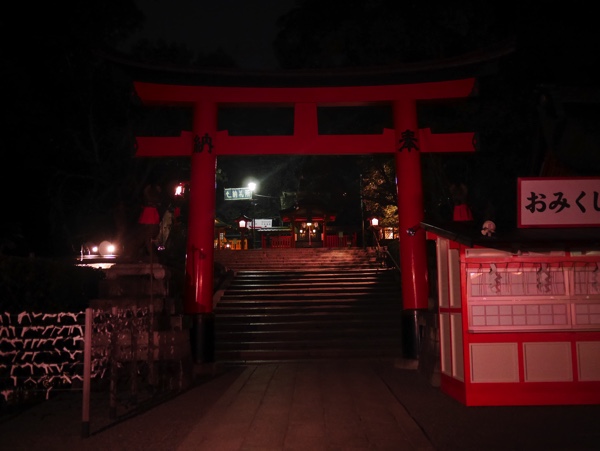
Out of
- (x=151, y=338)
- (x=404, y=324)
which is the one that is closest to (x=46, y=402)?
(x=151, y=338)

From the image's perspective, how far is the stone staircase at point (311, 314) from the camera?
43.0 ft

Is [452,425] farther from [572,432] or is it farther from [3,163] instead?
[3,163]

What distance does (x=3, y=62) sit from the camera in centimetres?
1281

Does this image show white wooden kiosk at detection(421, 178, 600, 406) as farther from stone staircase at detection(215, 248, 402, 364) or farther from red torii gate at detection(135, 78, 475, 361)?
stone staircase at detection(215, 248, 402, 364)

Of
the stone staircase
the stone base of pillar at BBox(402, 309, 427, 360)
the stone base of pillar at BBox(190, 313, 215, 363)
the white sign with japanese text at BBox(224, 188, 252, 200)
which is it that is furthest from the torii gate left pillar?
the white sign with japanese text at BBox(224, 188, 252, 200)

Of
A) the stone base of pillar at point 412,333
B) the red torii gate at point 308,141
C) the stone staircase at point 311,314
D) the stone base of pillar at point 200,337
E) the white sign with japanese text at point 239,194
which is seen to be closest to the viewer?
the stone base of pillar at point 200,337

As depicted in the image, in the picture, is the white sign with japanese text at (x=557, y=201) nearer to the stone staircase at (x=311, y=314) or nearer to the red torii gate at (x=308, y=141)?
the red torii gate at (x=308, y=141)

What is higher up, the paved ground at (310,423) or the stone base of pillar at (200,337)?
the stone base of pillar at (200,337)

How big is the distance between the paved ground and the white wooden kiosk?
0.33m

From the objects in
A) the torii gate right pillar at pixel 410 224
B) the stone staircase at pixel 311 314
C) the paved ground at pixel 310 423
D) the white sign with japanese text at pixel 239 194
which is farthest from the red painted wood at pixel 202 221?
the white sign with japanese text at pixel 239 194

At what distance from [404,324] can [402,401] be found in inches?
125

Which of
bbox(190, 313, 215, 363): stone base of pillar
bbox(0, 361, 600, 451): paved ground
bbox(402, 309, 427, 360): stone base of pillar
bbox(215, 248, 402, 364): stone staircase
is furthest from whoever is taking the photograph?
bbox(215, 248, 402, 364): stone staircase

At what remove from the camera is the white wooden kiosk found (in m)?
7.18

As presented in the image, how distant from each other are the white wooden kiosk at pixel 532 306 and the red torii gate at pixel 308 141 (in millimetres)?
3202
